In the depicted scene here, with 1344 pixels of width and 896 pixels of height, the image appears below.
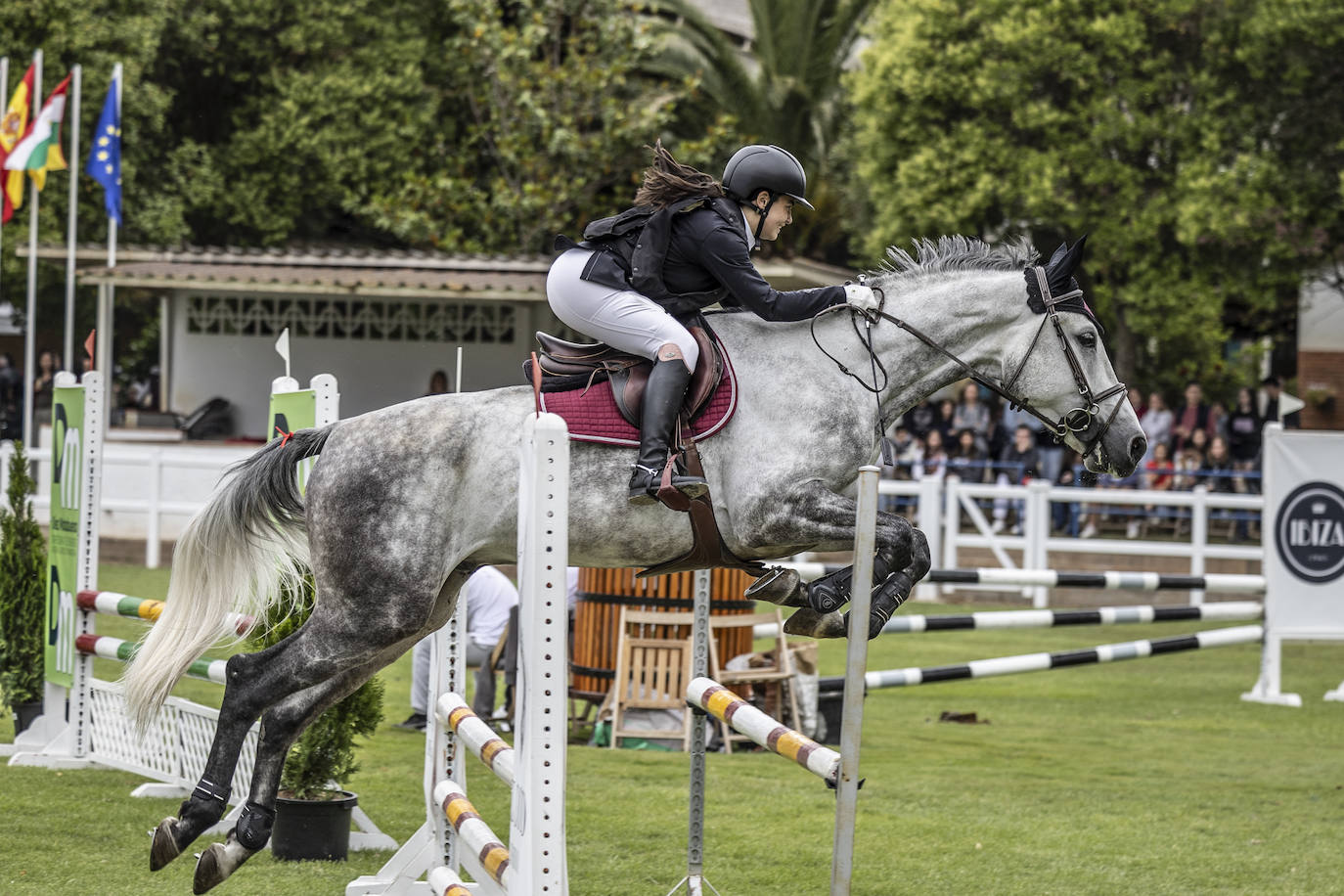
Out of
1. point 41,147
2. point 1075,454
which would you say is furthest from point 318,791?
point 41,147

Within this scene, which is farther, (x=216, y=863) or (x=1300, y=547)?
(x=1300, y=547)

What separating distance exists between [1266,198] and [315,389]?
13.6 metres

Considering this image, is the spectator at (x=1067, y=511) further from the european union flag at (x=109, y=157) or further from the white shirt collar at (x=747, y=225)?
the european union flag at (x=109, y=157)

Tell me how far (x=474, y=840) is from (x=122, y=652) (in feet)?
8.47

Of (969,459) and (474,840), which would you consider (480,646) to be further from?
(969,459)

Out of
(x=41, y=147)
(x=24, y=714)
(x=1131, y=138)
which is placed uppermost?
(x=1131, y=138)

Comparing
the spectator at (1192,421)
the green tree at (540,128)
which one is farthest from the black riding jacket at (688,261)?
the green tree at (540,128)

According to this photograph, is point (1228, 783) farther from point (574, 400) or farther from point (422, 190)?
point (422, 190)

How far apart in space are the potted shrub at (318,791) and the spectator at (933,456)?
1007cm

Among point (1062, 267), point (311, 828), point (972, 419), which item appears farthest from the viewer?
point (972, 419)

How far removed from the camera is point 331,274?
658 inches

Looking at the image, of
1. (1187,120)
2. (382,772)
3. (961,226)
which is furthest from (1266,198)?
(382,772)

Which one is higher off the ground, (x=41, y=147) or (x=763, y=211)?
(x=41, y=147)

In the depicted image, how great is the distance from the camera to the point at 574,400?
161 inches
